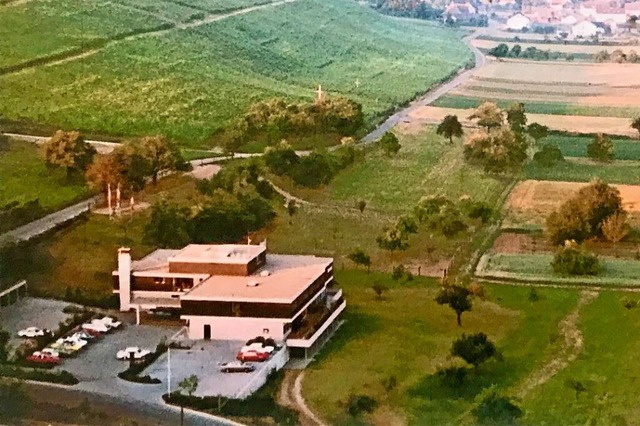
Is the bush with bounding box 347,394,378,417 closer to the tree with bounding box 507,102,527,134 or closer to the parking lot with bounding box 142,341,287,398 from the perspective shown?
the parking lot with bounding box 142,341,287,398

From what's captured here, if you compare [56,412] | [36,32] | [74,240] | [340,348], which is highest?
[36,32]

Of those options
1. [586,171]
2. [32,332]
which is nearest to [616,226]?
[586,171]

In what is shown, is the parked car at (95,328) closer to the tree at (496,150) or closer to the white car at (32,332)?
the white car at (32,332)

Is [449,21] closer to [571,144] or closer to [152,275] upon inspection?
[571,144]

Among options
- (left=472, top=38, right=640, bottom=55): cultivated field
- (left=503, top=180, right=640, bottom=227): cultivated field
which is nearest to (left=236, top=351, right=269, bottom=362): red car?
(left=503, top=180, right=640, bottom=227): cultivated field

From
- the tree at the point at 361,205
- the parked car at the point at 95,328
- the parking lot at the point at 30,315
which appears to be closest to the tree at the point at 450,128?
the tree at the point at 361,205

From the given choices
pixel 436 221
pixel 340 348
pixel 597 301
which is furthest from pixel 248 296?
pixel 597 301
